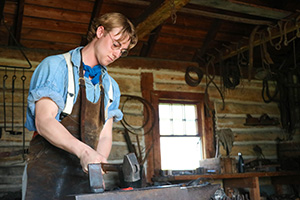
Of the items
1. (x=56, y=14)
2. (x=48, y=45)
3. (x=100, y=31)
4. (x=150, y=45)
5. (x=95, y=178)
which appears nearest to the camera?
(x=95, y=178)

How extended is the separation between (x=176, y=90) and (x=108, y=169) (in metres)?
4.97

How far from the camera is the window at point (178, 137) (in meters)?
6.73

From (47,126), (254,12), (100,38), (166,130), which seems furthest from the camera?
(166,130)

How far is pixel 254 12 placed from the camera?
5793 mm

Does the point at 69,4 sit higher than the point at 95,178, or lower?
higher

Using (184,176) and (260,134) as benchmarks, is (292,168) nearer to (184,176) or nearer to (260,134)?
(260,134)

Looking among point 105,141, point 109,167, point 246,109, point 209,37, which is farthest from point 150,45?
point 109,167

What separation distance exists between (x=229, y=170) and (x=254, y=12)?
2572 millimetres

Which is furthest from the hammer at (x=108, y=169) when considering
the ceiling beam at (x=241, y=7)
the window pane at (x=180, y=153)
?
the window pane at (x=180, y=153)

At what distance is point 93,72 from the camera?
103 inches

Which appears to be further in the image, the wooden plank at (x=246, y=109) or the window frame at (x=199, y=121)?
the wooden plank at (x=246, y=109)

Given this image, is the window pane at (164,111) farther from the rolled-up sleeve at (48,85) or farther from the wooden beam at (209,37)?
the rolled-up sleeve at (48,85)

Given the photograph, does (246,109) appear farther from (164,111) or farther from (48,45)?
(48,45)

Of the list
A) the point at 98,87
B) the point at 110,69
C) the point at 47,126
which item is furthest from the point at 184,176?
the point at 47,126
